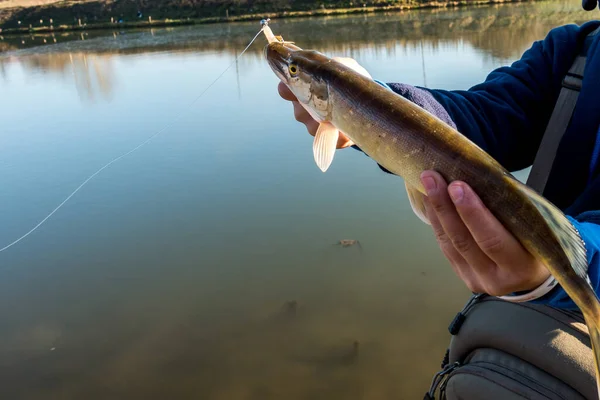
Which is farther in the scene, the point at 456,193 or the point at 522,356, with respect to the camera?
the point at 522,356

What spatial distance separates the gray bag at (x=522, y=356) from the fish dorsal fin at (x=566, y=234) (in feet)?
1.62

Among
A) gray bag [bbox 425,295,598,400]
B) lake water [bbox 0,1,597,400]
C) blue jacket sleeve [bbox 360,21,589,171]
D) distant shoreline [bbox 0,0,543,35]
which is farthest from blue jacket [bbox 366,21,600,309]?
distant shoreline [bbox 0,0,543,35]

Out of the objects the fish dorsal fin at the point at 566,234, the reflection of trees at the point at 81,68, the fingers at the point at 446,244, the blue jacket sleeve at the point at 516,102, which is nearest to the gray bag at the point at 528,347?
the blue jacket sleeve at the point at 516,102

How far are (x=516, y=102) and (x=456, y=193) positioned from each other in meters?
1.07

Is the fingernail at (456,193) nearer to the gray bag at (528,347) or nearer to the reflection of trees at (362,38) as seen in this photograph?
the gray bag at (528,347)

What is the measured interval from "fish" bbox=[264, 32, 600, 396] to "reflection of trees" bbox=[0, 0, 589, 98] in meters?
9.90

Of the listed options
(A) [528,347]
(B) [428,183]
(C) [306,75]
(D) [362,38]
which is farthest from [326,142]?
(D) [362,38]

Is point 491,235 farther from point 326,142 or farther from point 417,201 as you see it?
point 326,142

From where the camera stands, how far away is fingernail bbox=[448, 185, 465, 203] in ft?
4.03

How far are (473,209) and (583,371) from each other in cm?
70

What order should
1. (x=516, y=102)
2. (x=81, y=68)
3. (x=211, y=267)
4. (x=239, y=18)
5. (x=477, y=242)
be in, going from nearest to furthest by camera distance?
1. (x=477, y=242)
2. (x=516, y=102)
3. (x=211, y=267)
4. (x=81, y=68)
5. (x=239, y=18)

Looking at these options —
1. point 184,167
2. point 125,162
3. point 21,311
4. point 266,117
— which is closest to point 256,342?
point 21,311

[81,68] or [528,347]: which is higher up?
[81,68]

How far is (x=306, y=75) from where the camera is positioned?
1.72m
